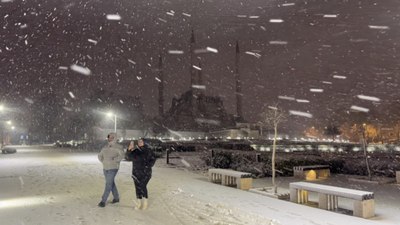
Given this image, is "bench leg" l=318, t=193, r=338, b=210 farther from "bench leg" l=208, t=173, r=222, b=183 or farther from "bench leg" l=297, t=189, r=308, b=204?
"bench leg" l=208, t=173, r=222, b=183

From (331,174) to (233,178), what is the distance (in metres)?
8.34

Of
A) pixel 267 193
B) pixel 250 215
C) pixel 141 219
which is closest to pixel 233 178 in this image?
pixel 267 193

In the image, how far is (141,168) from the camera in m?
9.29

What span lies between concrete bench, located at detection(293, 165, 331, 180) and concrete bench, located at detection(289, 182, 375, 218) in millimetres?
6947

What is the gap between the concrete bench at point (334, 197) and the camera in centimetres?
894

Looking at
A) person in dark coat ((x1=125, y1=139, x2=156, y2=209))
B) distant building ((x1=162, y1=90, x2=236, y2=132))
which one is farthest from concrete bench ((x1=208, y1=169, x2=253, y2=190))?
distant building ((x1=162, y1=90, x2=236, y2=132))

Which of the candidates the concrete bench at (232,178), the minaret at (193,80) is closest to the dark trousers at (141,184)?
the concrete bench at (232,178)

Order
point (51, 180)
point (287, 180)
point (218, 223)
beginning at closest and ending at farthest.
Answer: point (218, 223)
point (51, 180)
point (287, 180)

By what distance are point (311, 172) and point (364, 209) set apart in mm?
8745

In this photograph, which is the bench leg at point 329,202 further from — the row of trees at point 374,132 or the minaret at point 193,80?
the minaret at point 193,80

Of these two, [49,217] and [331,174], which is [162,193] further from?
[331,174]

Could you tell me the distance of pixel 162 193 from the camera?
11938 mm

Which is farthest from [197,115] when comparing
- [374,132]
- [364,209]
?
[364,209]

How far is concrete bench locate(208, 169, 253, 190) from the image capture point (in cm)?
1328
